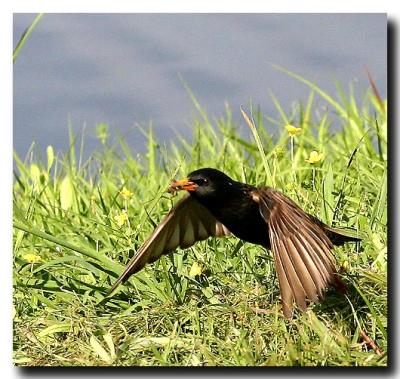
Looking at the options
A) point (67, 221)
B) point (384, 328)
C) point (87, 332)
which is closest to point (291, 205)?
point (384, 328)

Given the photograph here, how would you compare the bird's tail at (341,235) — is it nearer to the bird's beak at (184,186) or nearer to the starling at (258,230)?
the starling at (258,230)

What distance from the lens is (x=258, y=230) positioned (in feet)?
12.5

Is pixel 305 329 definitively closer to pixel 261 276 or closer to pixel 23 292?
pixel 261 276

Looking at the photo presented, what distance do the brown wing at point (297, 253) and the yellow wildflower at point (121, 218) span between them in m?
0.60

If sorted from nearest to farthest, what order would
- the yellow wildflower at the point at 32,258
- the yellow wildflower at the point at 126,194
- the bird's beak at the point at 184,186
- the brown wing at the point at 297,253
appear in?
the brown wing at the point at 297,253 < the bird's beak at the point at 184,186 < the yellow wildflower at the point at 32,258 < the yellow wildflower at the point at 126,194

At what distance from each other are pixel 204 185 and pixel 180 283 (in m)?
0.37

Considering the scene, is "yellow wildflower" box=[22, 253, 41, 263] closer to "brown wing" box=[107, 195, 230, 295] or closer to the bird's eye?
"brown wing" box=[107, 195, 230, 295]

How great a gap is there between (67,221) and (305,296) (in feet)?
4.68

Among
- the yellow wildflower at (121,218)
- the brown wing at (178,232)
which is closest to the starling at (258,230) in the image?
the brown wing at (178,232)

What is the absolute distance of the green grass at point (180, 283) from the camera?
363 centimetres

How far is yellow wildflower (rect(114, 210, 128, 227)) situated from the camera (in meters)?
4.06

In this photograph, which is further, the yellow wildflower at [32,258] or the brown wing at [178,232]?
the yellow wildflower at [32,258]

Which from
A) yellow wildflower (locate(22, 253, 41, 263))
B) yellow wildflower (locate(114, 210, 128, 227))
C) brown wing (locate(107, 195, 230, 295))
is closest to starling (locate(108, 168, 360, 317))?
brown wing (locate(107, 195, 230, 295))
